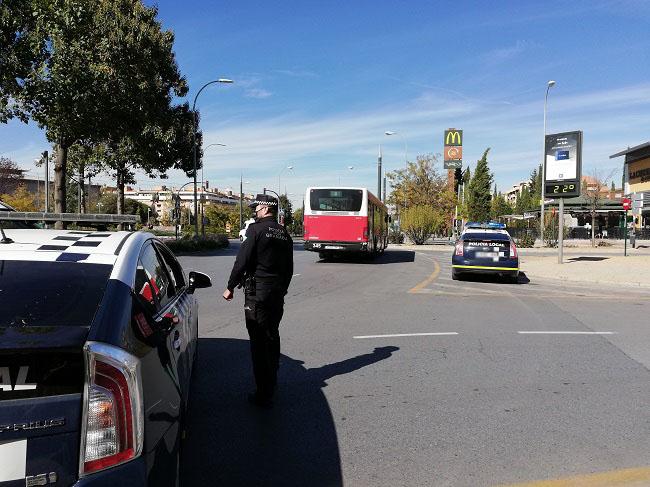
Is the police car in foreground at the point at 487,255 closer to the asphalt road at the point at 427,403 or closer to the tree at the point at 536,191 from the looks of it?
the asphalt road at the point at 427,403

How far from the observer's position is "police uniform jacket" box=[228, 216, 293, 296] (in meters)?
4.59

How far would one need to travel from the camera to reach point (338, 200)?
71.7 ft

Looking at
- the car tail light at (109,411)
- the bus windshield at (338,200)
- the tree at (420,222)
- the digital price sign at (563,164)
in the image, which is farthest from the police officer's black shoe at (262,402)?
the tree at (420,222)

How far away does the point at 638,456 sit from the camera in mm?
3705

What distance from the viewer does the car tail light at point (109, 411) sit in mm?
1972

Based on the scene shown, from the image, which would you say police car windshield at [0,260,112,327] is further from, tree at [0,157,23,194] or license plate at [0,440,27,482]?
tree at [0,157,23,194]

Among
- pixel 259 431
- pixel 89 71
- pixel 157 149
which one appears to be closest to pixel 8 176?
pixel 157 149

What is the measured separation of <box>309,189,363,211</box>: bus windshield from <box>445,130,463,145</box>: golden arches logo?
2852cm

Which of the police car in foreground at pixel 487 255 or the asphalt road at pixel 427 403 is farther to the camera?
the police car in foreground at pixel 487 255

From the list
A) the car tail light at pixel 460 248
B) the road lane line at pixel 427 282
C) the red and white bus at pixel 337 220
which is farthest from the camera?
the red and white bus at pixel 337 220

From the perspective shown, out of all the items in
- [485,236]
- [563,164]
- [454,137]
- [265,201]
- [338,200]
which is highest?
[454,137]

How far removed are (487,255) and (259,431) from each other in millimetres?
12457

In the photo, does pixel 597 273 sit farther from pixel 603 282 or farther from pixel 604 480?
pixel 604 480

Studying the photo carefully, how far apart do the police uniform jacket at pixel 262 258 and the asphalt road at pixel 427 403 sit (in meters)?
1.07
